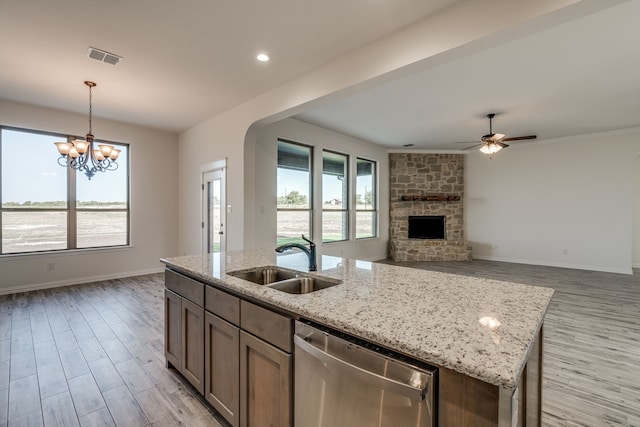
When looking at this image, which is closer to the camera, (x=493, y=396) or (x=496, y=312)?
(x=493, y=396)

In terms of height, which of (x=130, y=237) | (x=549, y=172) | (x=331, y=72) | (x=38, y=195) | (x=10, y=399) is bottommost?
(x=10, y=399)

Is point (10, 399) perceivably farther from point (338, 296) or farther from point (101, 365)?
point (338, 296)

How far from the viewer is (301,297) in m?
1.39

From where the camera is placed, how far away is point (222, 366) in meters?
1.74

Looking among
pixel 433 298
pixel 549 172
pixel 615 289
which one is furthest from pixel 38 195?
pixel 549 172

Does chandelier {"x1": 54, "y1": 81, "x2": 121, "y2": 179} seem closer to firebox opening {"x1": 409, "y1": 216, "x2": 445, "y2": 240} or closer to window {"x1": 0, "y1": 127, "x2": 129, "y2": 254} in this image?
window {"x1": 0, "y1": 127, "x2": 129, "y2": 254}

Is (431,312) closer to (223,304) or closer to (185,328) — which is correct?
(223,304)

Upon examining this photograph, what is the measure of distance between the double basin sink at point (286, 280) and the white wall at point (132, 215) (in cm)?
469

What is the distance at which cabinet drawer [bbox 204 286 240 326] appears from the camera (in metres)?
1.62

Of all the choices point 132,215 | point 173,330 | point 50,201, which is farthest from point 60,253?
point 173,330

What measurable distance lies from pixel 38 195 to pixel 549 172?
10.1 meters

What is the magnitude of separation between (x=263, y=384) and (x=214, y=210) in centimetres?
415

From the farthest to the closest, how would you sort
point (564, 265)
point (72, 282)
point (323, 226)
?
point (564, 265), point (323, 226), point (72, 282)

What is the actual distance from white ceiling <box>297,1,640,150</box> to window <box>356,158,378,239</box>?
957mm
